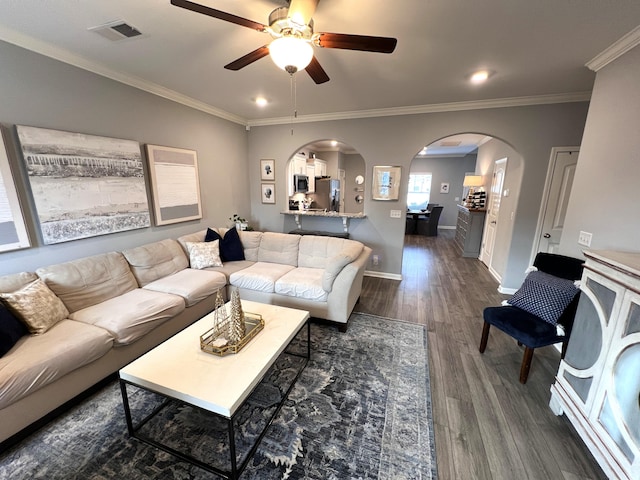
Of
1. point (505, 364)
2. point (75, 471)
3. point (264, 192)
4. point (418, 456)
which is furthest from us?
point (264, 192)

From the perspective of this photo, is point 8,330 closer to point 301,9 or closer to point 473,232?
point 301,9

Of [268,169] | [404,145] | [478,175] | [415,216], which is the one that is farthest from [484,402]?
[415,216]

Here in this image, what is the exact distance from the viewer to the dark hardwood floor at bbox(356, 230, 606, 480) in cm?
146

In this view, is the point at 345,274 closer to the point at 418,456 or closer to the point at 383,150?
the point at 418,456

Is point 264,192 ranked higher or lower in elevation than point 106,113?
lower

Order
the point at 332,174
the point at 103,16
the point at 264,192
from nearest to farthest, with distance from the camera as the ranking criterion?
the point at 103,16 → the point at 264,192 → the point at 332,174

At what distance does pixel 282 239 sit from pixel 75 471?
8.89 feet

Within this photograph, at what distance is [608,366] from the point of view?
1377 mm

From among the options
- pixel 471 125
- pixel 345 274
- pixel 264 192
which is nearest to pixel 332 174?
pixel 264 192

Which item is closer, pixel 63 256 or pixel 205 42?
pixel 205 42

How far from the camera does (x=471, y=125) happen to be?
11.6 feet

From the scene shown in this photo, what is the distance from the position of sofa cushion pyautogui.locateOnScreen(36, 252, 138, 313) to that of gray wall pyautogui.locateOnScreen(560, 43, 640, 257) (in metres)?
4.31

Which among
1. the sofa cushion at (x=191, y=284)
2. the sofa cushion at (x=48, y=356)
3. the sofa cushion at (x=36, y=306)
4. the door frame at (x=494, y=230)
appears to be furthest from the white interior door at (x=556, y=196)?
the sofa cushion at (x=36, y=306)

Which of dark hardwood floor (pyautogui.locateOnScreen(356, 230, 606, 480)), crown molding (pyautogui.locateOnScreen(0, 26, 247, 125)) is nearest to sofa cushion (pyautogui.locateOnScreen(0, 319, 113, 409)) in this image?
crown molding (pyautogui.locateOnScreen(0, 26, 247, 125))
